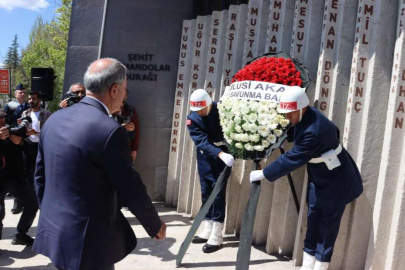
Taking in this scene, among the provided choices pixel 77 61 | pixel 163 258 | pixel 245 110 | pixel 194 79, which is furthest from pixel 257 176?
pixel 77 61

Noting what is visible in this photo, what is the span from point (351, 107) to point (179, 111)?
3.36 m

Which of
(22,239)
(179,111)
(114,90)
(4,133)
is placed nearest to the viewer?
(114,90)

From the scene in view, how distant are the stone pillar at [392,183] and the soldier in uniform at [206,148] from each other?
1676 mm

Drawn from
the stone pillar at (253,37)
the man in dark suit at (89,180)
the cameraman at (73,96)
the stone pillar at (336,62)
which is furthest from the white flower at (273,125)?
the cameraman at (73,96)

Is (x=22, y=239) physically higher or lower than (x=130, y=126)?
lower

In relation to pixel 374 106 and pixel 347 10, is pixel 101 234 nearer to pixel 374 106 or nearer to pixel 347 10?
pixel 374 106

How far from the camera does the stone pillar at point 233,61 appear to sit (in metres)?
5.40

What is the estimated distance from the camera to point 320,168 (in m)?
3.70

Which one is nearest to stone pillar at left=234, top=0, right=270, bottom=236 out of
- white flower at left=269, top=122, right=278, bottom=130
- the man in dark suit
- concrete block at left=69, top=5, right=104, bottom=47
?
white flower at left=269, top=122, right=278, bottom=130

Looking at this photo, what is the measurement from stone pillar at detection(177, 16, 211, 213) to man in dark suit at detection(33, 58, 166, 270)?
3853mm

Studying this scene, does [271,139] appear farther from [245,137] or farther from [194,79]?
[194,79]

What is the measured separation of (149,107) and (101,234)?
467 centimetres

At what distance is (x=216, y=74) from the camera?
593cm

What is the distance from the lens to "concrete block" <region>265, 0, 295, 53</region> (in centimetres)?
479
